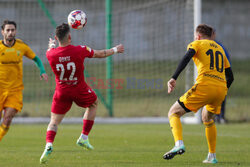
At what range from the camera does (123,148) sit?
9648mm

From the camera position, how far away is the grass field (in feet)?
25.3

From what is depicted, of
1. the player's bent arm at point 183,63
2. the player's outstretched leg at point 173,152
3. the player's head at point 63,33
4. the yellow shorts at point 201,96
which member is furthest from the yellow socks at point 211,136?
the player's head at point 63,33

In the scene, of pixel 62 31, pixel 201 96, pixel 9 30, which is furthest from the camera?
pixel 9 30

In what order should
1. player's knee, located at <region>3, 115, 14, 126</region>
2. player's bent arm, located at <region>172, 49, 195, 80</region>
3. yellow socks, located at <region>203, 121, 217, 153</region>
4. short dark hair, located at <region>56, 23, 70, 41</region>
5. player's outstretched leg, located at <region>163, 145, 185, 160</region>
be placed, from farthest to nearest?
player's knee, located at <region>3, 115, 14, 126</region> → yellow socks, located at <region>203, 121, 217, 153</region> → short dark hair, located at <region>56, 23, 70, 41</region> → player's bent arm, located at <region>172, 49, 195, 80</region> → player's outstretched leg, located at <region>163, 145, 185, 160</region>

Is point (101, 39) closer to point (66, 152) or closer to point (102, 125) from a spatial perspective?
point (102, 125)

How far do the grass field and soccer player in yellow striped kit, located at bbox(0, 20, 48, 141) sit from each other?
34.0 inches

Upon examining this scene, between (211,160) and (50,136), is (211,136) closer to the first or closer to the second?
(211,160)

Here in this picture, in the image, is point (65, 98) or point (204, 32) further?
point (65, 98)

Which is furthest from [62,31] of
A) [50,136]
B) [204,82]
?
[204,82]

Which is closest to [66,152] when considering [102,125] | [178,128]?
[178,128]

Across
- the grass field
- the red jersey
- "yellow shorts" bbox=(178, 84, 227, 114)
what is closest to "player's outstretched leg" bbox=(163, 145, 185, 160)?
the grass field

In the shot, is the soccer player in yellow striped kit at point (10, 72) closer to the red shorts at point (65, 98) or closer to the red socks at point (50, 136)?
the red shorts at point (65, 98)

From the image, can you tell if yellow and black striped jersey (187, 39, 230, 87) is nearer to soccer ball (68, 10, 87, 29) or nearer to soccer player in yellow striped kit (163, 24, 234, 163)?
soccer player in yellow striped kit (163, 24, 234, 163)

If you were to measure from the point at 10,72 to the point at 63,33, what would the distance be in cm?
166
